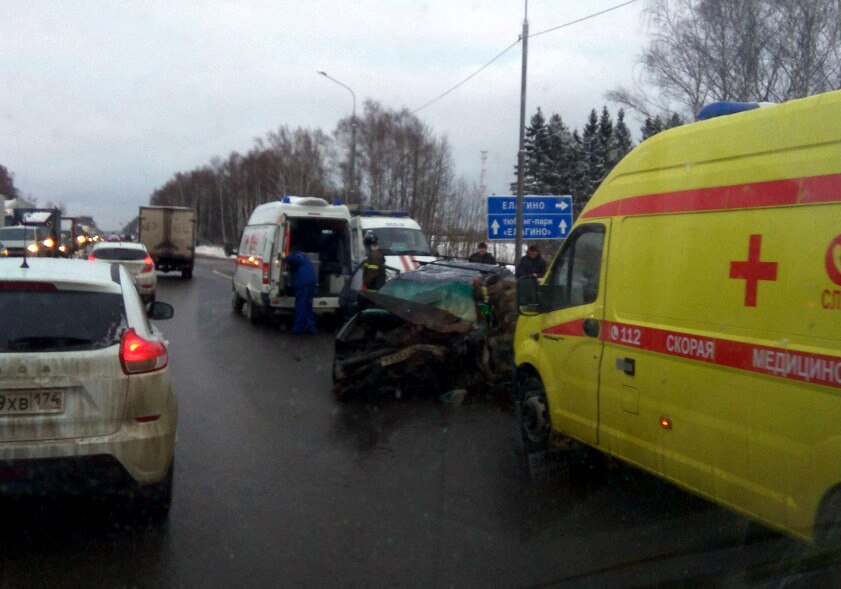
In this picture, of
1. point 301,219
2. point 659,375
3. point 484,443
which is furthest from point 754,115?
point 301,219

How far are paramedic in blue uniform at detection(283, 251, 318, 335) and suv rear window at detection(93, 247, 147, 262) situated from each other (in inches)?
342

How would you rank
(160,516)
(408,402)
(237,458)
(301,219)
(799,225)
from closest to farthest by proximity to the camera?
(799,225), (160,516), (237,458), (408,402), (301,219)

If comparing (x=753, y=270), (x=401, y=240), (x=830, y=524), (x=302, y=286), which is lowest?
(x=830, y=524)

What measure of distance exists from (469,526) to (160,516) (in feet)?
6.64

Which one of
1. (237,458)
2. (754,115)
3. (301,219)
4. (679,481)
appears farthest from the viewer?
(301,219)

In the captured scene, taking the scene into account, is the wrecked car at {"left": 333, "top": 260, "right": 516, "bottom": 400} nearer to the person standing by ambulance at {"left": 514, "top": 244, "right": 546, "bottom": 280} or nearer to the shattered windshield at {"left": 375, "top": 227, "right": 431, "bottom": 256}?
the person standing by ambulance at {"left": 514, "top": 244, "right": 546, "bottom": 280}

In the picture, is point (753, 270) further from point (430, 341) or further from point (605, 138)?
point (605, 138)

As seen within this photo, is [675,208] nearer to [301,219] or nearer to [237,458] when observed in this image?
[237,458]

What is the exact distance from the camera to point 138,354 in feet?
16.4

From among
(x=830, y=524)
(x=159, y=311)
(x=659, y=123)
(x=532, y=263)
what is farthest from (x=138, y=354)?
(x=659, y=123)

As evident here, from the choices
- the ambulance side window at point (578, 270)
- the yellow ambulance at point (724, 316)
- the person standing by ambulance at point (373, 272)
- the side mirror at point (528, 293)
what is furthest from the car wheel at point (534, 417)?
the person standing by ambulance at point (373, 272)

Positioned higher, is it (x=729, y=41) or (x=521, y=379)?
(x=729, y=41)

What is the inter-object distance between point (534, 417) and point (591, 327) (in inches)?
52.8

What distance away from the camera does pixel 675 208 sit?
5.16 m
